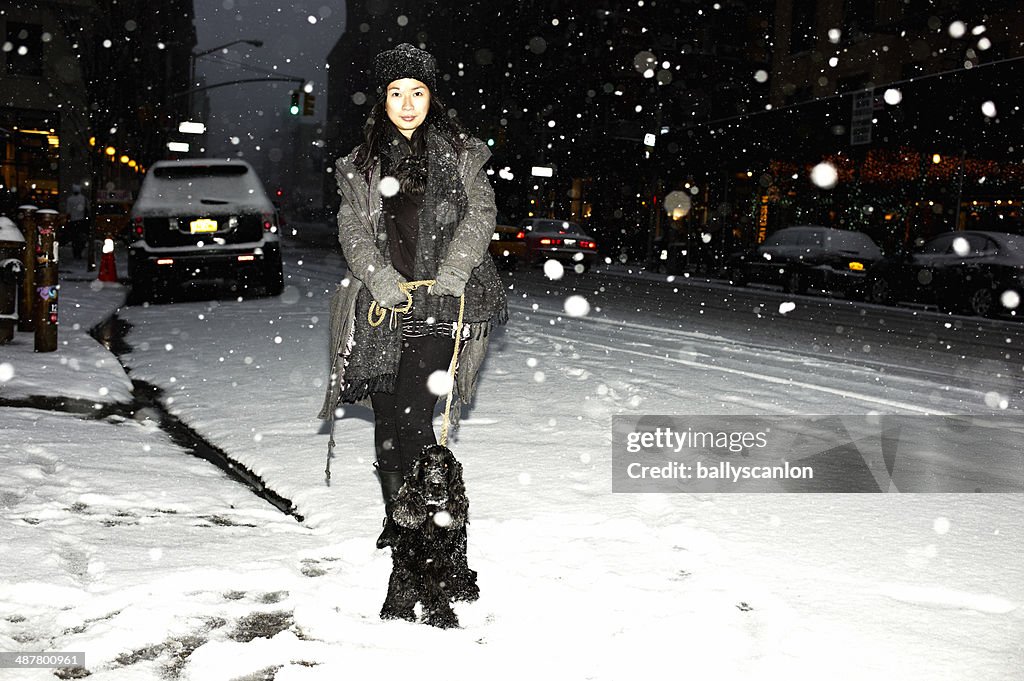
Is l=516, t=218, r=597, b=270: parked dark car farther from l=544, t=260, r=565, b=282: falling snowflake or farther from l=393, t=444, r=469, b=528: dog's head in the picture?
l=393, t=444, r=469, b=528: dog's head

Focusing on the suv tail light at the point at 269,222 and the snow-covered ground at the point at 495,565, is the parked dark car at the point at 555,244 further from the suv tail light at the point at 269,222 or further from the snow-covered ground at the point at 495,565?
the snow-covered ground at the point at 495,565

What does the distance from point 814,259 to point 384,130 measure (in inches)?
795

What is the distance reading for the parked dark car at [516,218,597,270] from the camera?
2731 cm

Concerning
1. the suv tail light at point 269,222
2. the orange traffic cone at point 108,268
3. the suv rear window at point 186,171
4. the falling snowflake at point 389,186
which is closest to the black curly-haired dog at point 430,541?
the falling snowflake at point 389,186

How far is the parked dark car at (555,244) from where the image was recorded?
1075 inches

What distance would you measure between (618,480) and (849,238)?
18797mm

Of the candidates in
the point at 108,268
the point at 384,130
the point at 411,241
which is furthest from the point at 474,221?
the point at 108,268

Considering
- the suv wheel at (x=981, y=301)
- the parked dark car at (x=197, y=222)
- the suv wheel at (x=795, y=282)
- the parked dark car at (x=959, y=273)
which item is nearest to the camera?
the parked dark car at (x=197, y=222)

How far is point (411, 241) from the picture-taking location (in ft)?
11.4

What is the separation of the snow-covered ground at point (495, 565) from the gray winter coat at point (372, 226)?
0.99m

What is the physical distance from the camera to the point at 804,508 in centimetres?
477

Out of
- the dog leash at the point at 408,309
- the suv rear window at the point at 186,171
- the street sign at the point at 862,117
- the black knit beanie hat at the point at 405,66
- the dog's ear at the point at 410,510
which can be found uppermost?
the street sign at the point at 862,117

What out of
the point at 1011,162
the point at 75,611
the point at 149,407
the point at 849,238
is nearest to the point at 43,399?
the point at 149,407

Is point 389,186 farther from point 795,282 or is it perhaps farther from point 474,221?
point 795,282
